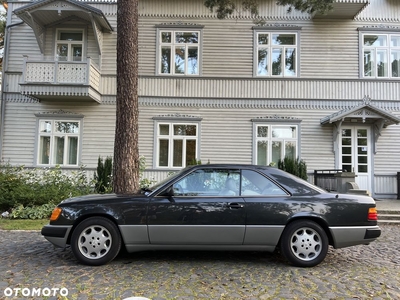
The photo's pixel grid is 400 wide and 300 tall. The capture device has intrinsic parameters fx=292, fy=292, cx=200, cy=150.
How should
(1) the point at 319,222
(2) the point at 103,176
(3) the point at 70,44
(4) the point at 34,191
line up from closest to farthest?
(1) the point at 319,222 < (4) the point at 34,191 < (2) the point at 103,176 < (3) the point at 70,44

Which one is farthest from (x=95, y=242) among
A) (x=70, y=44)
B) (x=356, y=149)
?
(x=356, y=149)

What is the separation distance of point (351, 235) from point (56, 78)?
36.8ft

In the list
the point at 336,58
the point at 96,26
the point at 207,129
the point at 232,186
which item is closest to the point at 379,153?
the point at 336,58

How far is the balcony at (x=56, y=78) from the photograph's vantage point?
11289 millimetres

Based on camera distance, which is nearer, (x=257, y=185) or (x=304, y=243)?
(x=304, y=243)

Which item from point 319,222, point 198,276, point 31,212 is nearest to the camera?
point 198,276

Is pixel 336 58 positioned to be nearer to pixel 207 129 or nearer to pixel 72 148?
pixel 207 129

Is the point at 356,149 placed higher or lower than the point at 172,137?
lower

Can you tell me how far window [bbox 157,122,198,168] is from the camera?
1257 cm

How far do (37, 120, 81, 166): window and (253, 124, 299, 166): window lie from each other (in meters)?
7.79

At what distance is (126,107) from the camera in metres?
7.35

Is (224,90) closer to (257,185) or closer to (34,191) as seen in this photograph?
(34,191)

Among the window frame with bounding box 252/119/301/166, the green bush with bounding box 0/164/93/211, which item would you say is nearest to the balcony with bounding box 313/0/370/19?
the window frame with bounding box 252/119/301/166

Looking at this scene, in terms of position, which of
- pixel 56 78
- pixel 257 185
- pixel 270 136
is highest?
pixel 56 78
